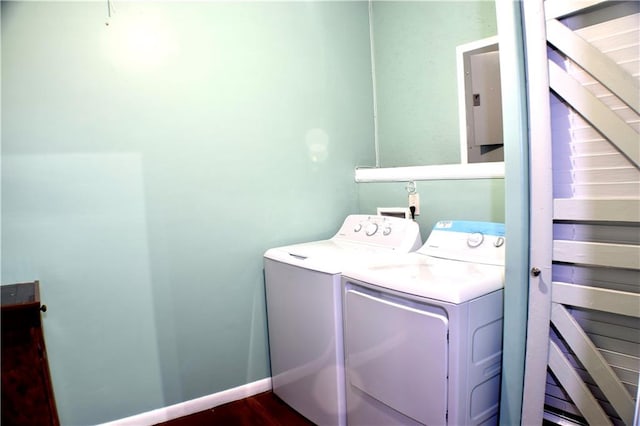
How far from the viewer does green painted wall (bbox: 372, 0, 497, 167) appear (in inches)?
77.2

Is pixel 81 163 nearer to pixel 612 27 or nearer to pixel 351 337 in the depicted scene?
pixel 351 337

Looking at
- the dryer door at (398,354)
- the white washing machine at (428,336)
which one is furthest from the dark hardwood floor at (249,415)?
the dryer door at (398,354)

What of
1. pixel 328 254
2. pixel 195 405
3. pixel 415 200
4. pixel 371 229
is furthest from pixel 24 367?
pixel 415 200

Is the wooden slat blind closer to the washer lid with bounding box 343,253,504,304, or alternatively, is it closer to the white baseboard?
the washer lid with bounding box 343,253,504,304

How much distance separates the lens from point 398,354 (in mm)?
1344

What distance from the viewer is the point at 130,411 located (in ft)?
5.93

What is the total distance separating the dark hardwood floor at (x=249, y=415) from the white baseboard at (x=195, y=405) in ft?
0.07

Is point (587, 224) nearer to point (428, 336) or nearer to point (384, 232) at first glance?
point (428, 336)

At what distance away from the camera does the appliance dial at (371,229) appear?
201 cm

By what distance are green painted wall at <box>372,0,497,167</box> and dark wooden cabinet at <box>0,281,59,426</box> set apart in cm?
198

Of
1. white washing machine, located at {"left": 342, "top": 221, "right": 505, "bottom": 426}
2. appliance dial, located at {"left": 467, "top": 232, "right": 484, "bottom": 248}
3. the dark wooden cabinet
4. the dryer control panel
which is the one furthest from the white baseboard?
appliance dial, located at {"left": 467, "top": 232, "right": 484, "bottom": 248}

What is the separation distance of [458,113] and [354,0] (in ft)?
3.49

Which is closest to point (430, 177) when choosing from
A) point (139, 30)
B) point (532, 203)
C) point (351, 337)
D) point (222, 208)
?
point (532, 203)

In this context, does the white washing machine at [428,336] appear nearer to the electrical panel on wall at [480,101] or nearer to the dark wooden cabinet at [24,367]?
the electrical panel on wall at [480,101]
